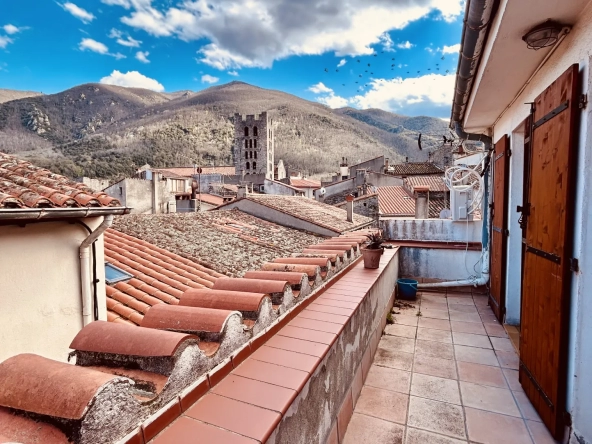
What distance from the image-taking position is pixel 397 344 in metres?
4.18

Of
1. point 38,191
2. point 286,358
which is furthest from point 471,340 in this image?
point 38,191

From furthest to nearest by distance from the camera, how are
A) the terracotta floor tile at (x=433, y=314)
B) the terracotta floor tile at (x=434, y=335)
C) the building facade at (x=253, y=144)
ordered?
1. the building facade at (x=253, y=144)
2. the terracotta floor tile at (x=433, y=314)
3. the terracotta floor tile at (x=434, y=335)

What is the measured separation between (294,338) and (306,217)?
8015 mm

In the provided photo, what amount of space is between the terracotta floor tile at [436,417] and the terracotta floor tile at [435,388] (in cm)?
9

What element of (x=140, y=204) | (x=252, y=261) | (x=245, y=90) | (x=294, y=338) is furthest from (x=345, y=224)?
(x=245, y=90)

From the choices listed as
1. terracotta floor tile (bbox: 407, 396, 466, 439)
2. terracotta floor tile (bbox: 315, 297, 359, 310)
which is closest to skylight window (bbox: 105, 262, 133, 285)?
terracotta floor tile (bbox: 315, 297, 359, 310)

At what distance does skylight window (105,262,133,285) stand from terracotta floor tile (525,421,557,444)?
4625mm

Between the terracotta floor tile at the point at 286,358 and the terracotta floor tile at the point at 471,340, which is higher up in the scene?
the terracotta floor tile at the point at 286,358

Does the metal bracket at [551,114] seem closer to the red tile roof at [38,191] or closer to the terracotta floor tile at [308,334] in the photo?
the terracotta floor tile at [308,334]

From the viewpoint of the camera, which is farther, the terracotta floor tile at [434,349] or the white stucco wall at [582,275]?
the terracotta floor tile at [434,349]

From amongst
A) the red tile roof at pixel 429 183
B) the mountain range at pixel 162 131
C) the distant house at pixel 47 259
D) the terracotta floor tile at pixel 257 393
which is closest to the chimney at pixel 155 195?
the distant house at pixel 47 259

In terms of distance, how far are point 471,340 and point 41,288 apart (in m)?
5.12

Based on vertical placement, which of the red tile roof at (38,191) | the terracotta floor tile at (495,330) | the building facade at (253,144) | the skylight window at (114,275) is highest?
the building facade at (253,144)

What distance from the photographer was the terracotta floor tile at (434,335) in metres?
4.36
